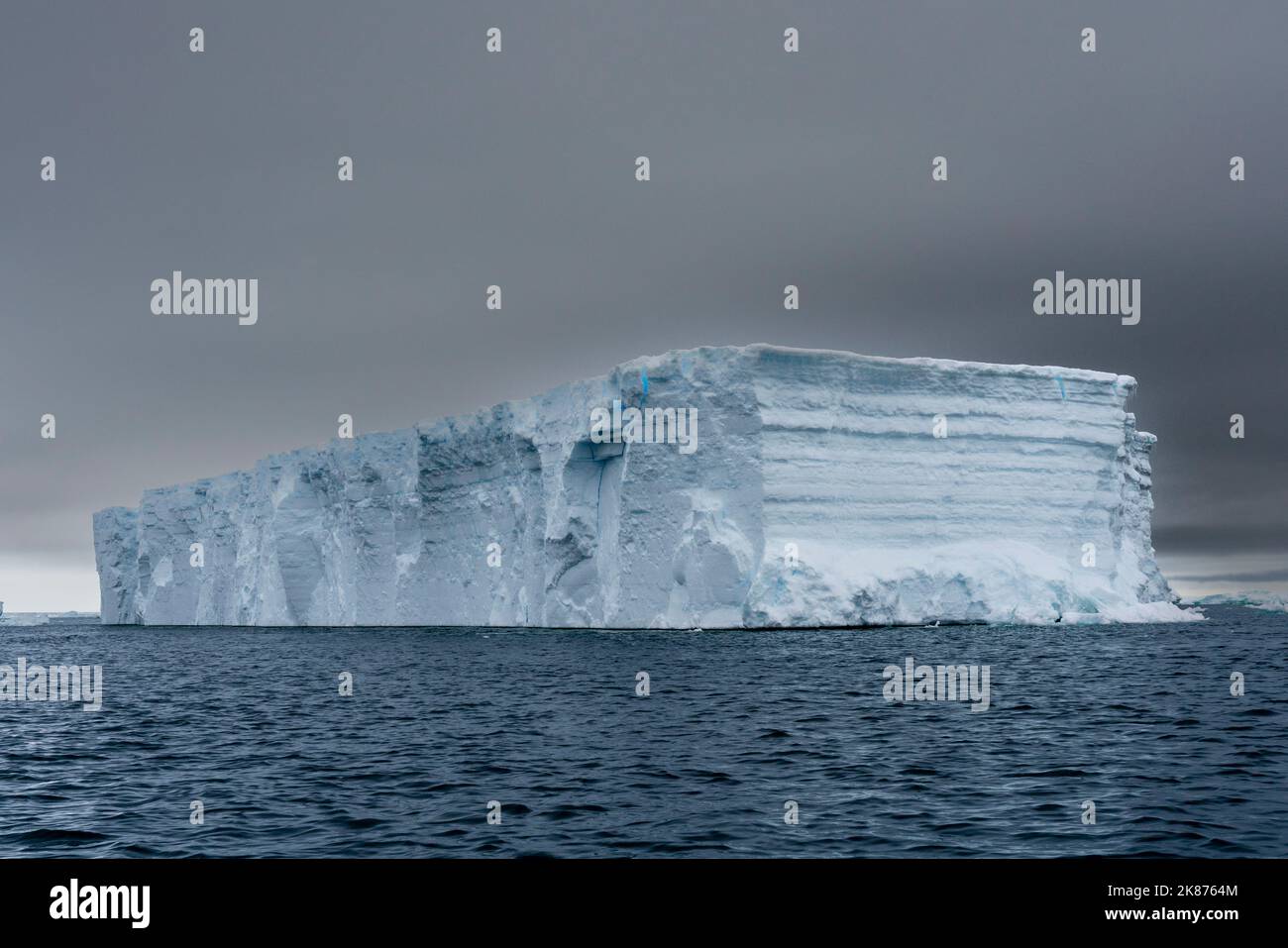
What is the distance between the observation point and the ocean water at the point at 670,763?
25.7 feet

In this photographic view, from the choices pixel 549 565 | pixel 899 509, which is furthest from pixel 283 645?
pixel 899 509

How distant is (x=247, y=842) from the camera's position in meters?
7.83

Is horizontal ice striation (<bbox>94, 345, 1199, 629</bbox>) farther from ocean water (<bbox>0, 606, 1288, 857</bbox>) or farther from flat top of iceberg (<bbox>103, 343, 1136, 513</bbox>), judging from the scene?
ocean water (<bbox>0, 606, 1288, 857</bbox>)

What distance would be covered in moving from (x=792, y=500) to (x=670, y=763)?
67.0 ft

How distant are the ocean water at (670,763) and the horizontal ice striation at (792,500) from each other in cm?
886

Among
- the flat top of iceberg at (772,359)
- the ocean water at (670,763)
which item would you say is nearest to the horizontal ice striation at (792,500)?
the flat top of iceberg at (772,359)

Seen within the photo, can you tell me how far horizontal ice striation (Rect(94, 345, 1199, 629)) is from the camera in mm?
30281

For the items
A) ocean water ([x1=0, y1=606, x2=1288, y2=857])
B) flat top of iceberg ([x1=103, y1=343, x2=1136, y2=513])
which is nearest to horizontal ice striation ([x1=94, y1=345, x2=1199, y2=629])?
flat top of iceberg ([x1=103, y1=343, x2=1136, y2=513])

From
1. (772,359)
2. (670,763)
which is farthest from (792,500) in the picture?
(670,763)

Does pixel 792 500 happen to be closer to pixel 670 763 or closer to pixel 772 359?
pixel 772 359

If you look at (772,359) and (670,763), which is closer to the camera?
(670,763)

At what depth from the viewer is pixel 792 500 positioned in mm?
30703

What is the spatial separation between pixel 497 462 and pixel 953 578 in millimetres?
14264

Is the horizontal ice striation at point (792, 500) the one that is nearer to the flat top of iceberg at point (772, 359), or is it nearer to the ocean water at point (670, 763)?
the flat top of iceberg at point (772, 359)
